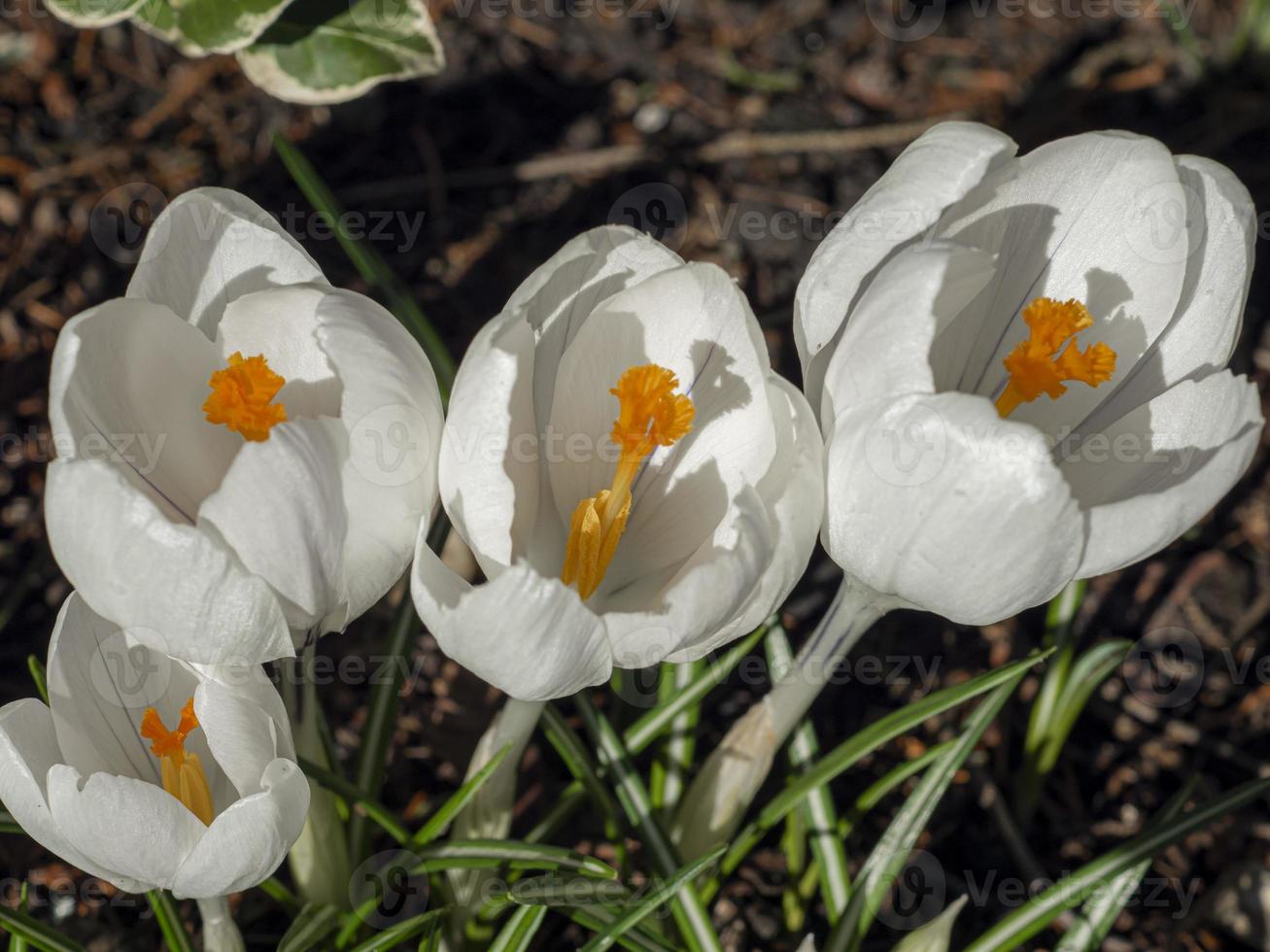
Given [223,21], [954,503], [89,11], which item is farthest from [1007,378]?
[89,11]

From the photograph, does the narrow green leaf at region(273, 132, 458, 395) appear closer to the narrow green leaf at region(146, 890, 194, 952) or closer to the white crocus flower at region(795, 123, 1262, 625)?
A: the white crocus flower at region(795, 123, 1262, 625)

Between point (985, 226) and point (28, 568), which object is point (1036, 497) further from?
point (28, 568)

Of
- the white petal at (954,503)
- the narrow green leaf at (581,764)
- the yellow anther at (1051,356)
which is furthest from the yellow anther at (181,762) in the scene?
the yellow anther at (1051,356)

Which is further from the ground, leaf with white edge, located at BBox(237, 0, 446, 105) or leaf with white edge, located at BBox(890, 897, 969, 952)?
leaf with white edge, located at BBox(237, 0, 446, 105)

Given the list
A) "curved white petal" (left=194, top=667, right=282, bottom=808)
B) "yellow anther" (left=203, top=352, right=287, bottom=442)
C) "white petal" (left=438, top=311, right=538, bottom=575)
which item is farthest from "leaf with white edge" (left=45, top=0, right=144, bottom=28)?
"curved white petal" (left=194, top=667, right=282, bottom=808)

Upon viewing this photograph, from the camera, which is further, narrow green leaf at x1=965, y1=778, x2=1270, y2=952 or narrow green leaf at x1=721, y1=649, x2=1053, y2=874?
narrow green leaf at x1=965, y1=778, x2=1270, y2=952

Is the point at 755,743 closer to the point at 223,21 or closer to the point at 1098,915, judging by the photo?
the point at 1098,915

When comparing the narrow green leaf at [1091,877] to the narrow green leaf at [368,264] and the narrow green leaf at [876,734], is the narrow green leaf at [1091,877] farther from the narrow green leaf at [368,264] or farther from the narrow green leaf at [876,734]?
the narrow green leaf at [368,264]
